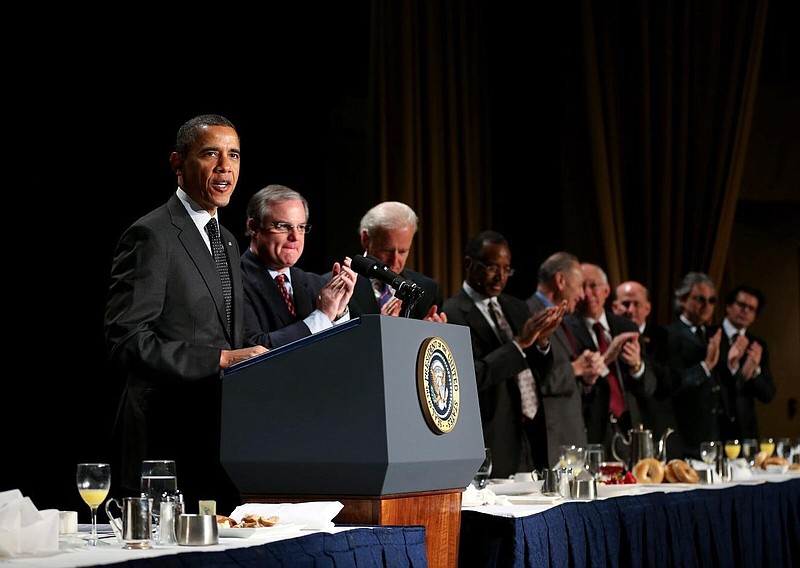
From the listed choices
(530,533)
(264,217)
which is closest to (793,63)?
(264,217)

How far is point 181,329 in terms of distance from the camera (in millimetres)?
2717

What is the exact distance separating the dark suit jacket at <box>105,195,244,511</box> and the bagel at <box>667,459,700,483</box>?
169 cm

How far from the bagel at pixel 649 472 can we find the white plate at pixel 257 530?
6.44 ft

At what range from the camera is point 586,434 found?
506 centimetres

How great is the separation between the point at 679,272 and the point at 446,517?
5.67 meters

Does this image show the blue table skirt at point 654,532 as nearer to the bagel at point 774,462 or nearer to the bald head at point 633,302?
the bagel at point 774,462

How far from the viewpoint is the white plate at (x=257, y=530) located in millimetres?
2033

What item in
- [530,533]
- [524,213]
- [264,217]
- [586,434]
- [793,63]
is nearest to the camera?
[530,533]

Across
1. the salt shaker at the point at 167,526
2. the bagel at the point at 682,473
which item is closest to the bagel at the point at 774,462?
the bagel at the point at 682,473

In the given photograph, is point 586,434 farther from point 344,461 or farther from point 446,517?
point 344,461

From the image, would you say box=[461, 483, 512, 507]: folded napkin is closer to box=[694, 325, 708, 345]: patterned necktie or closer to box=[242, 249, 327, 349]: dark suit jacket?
box=[242, 249, 327, 349]: dark suit jacket

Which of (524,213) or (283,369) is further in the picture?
(524,213)

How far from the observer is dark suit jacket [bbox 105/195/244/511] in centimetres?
266

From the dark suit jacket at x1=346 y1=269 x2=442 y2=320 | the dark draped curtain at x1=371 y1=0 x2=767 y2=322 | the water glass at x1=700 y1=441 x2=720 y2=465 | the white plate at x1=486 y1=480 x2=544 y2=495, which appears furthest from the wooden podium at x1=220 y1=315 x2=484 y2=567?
the dark draped curtain at x1=371 y1=0 x2=767 y2=322
